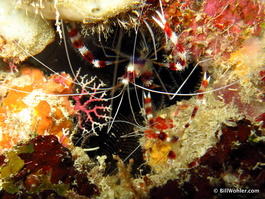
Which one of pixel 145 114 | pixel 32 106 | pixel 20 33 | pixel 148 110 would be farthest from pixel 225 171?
pixel 20 33

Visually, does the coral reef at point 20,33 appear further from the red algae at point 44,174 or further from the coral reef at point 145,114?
the red algae at point 44,174

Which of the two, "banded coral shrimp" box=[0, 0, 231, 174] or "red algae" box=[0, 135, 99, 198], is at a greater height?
"banded coral shrimp" box=[0, 0, 231, 174]

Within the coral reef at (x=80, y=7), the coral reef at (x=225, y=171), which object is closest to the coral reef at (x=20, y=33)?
the coral reef at (x=80, y=7)

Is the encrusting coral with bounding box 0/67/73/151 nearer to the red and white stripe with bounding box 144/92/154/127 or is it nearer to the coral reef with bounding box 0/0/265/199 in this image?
the coral reef with bounding box 0/0/265/199

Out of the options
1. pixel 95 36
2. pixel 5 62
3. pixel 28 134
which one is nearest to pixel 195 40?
pixel 95 36

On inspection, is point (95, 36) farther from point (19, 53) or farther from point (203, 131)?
point (203, 131)

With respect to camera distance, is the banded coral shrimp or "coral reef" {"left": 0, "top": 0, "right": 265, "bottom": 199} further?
the banded coral shrimp

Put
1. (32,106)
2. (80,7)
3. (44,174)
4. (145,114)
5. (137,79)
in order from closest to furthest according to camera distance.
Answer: (44,174) < (80,7) < (32,106) < (145,114) < (137,79)

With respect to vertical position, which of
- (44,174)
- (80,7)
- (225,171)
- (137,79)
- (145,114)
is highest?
(80,7)

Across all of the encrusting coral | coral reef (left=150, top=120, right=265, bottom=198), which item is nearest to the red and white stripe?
the encrusting coral

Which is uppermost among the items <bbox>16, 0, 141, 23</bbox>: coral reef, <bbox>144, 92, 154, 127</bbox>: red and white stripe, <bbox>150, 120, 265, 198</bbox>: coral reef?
<bbox>16, 0, 141, 23</bbox>: coral reef

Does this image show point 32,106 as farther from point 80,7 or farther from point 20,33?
point 80,7

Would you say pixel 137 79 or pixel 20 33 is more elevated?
pixel 20 33
